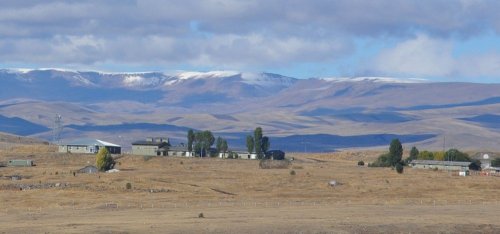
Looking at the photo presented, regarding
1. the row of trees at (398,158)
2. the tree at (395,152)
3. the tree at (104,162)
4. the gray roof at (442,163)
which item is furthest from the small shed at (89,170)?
the gray roof at (442,163)

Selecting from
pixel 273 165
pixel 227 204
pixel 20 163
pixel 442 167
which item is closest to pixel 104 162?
pixel 20 163

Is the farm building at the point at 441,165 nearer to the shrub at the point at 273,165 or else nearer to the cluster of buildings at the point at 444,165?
the cluster of buildings at the point at 444,165

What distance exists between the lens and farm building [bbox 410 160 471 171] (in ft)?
585

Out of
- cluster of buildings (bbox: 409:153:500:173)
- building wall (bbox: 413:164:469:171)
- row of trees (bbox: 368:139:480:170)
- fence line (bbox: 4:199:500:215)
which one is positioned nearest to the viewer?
fence line (bbox: 4:199:500:215)

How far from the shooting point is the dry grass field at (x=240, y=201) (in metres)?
80.8

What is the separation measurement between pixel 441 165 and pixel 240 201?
272 feet

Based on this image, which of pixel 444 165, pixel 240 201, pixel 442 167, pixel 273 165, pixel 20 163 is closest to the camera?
pixel 240 201

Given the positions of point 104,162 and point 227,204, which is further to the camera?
point 104,162

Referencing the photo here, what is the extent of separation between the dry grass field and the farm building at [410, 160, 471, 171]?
75.1 ft

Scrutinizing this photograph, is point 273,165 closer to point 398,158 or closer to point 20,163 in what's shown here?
point 398,158

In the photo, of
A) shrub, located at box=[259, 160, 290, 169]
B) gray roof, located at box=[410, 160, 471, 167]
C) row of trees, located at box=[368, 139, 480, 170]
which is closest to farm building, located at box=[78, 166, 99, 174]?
shrub, located at box=[259, 160, 290, 169]

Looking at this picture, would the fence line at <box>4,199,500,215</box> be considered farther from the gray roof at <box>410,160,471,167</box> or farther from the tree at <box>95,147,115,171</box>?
the gray roof at <box>410,160,471,167</box>

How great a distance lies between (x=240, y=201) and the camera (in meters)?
106

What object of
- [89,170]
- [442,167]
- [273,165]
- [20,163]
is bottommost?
[89,170]
